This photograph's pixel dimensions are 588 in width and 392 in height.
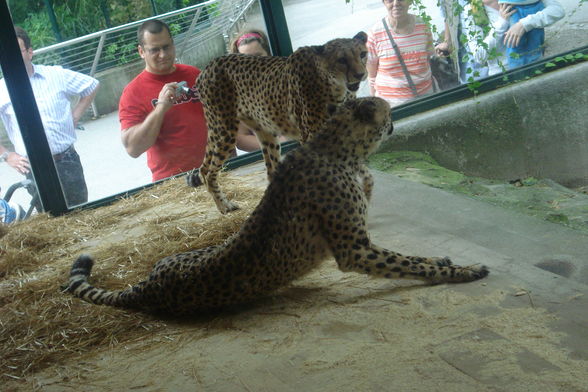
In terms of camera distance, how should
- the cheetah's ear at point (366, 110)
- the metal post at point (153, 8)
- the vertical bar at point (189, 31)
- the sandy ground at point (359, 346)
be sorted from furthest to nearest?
the metal post at point (153, 8)
the vertical bar at point (189, 31)
the cheetah's ear at point (366, 110)
the sandy ground at point (359, 346)

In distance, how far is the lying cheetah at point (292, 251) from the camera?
3.36 m

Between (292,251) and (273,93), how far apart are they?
1.54 metres

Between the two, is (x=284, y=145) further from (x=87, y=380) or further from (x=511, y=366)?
(x=511, y=366)

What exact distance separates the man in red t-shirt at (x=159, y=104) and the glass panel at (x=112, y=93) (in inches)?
0.4

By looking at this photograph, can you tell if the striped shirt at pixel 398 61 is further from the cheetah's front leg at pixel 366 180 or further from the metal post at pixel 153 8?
the cheetah's front leg at pixel 366 180

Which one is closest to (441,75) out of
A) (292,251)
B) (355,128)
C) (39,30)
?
(355,128)

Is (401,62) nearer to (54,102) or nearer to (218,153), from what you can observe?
(218,153)

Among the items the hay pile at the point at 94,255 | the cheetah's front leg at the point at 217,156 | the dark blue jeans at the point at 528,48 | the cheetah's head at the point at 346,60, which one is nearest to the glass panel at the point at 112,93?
the hay pile at the point at 94,255

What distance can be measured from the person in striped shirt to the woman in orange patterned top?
2.72m

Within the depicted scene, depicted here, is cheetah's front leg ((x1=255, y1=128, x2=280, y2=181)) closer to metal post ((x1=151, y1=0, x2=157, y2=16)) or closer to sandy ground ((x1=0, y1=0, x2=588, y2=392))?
sandy ground ((x1=0, y1=0, x2=588, y2=392))

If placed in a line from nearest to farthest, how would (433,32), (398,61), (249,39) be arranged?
(249,39) → (398,61) → (433,32)

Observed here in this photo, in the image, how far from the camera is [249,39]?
635 cm

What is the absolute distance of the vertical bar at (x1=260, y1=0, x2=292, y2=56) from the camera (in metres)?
6.56

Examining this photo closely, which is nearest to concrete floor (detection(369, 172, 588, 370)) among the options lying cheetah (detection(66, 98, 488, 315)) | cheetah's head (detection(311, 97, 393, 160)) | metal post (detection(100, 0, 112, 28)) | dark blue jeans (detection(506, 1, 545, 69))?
lying cheetah (detection(66, 98, 488, 315))
